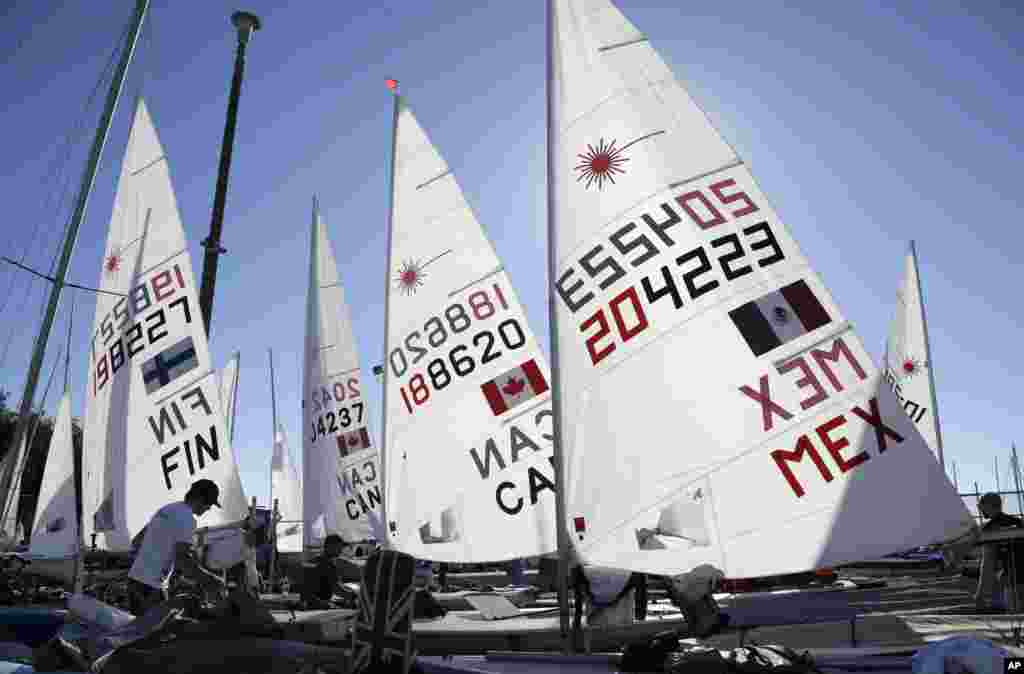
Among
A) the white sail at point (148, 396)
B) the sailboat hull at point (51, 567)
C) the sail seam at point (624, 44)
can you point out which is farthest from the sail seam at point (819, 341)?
the sailboat hull at point (51, 567)

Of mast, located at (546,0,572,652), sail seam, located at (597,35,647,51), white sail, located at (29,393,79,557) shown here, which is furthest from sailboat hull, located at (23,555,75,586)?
sail seam, located at (597,35,647,51)

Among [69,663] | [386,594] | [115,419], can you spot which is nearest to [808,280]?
[386,594]

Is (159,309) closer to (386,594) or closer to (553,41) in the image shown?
(553,41)

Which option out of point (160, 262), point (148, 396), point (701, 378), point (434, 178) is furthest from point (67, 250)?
point (701, 378)

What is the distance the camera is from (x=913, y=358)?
66.0 ft

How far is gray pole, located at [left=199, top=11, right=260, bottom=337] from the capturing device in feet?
55.6

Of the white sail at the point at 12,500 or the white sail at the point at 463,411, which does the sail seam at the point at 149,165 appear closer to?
the white sail at the point at 463,411

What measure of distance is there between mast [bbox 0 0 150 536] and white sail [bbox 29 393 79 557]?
80 centimetres

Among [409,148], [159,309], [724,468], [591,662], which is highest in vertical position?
[409,148]

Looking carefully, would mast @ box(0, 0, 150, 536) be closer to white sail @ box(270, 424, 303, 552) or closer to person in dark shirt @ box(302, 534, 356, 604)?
person in dark shirt @ box(302, 534, 356, 604)

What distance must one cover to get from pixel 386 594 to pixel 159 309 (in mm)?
9443

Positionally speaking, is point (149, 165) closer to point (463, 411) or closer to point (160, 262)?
point (160, 262)

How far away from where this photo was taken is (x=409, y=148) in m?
14.0

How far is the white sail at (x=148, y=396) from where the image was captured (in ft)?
37.9
